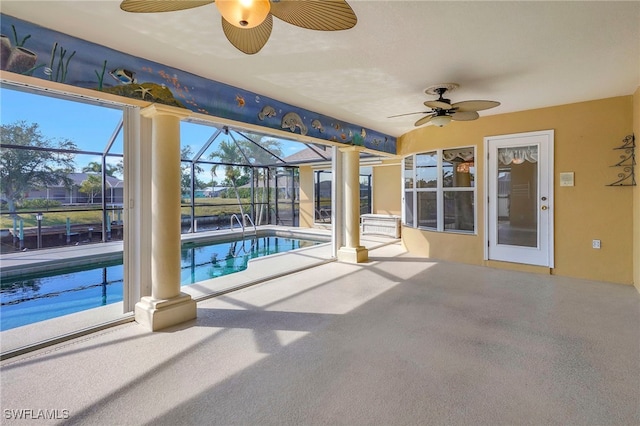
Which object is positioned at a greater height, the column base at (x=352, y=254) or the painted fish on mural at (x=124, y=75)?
the painted fish on mural at (x=124, y=75)

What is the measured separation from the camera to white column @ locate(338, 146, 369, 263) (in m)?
5.86

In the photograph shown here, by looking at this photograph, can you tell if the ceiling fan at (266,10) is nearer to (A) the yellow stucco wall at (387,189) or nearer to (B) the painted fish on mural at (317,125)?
(B) the painted fish on mural at (317,125)

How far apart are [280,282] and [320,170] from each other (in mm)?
7329

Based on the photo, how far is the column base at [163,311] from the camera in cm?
298

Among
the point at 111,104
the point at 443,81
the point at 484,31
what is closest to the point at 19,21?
the point at 111,104

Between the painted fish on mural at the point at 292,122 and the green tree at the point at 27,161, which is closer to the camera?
the painted fish on mural at the point at 292,122

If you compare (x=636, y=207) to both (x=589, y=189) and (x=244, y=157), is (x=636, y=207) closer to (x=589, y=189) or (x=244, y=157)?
(x=589, y=189)

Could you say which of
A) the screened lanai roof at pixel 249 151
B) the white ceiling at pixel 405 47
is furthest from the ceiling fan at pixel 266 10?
the screened lanai roof at pixel 249 151

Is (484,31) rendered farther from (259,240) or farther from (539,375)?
(259,240)

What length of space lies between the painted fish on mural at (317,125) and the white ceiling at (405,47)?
0.76m

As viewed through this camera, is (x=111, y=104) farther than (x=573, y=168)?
No

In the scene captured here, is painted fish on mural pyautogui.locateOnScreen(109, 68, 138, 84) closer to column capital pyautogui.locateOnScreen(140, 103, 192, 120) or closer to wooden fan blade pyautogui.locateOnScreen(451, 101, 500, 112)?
column capital pyautogui.locateOnScreen(140, 103, 192, 120)

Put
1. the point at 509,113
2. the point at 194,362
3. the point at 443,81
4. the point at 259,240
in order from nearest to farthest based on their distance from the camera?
the point at 194,362 → the point at 443,81 → the point at 509,113 → the point at 259,240

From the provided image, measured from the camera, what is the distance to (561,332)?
113 inches
